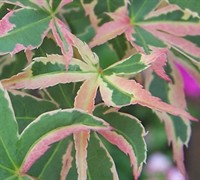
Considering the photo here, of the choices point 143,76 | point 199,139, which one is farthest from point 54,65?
point 199,139

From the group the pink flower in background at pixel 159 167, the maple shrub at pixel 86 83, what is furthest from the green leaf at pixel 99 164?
the pink flower in background at pixel 159 167

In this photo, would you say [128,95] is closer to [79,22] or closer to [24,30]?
[24,30]

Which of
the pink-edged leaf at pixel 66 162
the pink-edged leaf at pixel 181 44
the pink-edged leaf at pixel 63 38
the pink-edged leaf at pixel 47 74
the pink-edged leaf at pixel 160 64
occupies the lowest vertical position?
the pink-edged leaf at pixel 66 162

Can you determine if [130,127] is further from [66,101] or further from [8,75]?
[8,75]

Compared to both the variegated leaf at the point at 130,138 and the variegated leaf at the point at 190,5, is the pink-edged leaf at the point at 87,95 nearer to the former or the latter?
the variegated leaf at the point at 130,138

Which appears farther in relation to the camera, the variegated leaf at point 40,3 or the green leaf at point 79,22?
the green leaf at point 79,22

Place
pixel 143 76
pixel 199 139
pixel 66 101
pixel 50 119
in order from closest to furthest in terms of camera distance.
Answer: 1. pixel 50 119
2. pixel 66 101
3. pixel 143 76
4. pixel 199 139

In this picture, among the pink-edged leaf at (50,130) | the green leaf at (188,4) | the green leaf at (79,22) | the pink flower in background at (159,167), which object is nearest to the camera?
the pink-edged leaf at (50,130)

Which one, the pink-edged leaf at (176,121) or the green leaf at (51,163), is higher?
the green leaf at (51,163)
